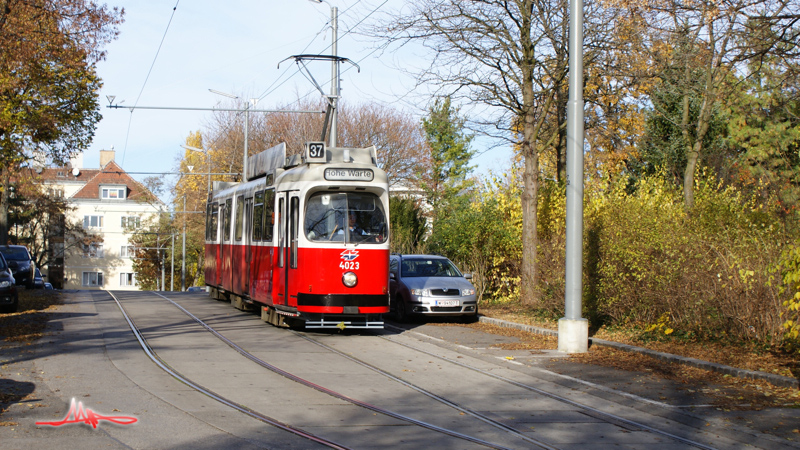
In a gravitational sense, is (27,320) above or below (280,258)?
below

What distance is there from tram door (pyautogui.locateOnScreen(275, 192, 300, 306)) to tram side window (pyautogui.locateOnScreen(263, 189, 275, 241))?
22.4 inches

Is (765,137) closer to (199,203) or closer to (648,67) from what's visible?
(648,67)

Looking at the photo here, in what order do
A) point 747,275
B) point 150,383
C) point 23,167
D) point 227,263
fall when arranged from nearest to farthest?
point 150,383, point 747,275, point 227,263, point 23,167

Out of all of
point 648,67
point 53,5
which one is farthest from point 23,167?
point 648,67

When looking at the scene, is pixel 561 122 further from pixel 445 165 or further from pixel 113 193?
pixel 113 193

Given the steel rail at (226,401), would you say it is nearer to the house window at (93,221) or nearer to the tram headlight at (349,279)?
the tram headlight at (349,279)

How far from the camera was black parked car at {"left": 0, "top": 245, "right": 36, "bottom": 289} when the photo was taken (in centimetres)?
3147

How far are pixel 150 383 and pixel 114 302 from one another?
14.1 m

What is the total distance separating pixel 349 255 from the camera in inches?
577

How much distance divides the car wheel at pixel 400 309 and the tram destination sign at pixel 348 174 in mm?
4367

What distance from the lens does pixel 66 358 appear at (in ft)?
38.0

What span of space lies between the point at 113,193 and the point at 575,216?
→ 78.6 metres

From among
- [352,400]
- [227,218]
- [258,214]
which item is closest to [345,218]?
[258,214]

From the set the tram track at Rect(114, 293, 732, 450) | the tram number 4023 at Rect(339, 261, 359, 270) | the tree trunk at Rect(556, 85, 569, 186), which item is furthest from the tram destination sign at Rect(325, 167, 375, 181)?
the tree trunk at Rect(556, 85, 569, 186)
